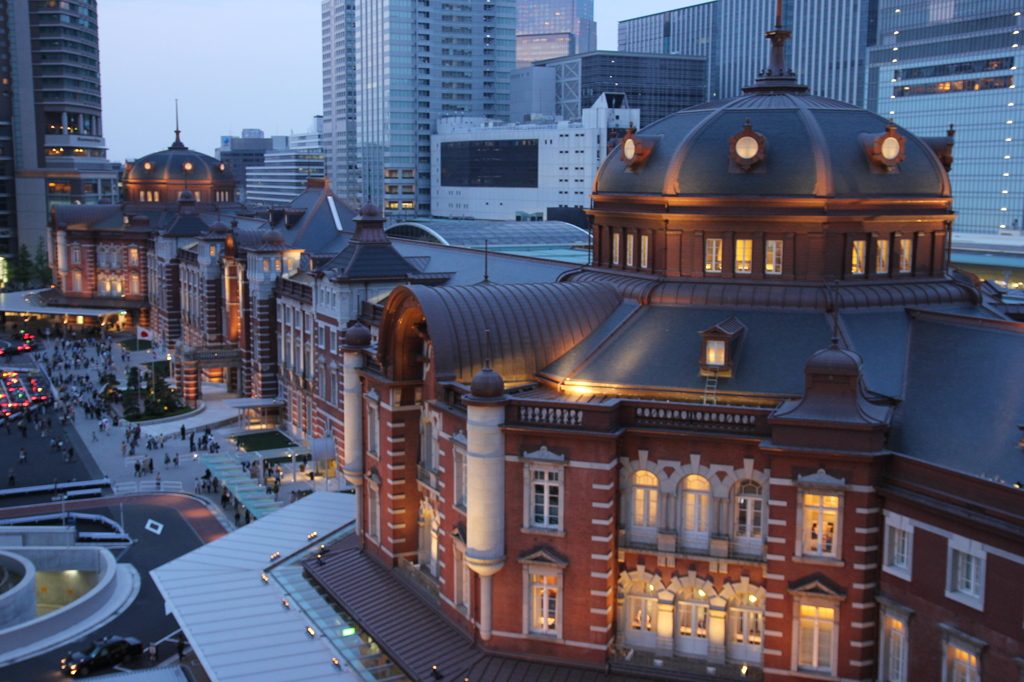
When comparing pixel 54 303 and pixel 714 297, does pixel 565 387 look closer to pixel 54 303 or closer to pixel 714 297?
pixel 714 297

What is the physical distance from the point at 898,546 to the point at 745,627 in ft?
21.1

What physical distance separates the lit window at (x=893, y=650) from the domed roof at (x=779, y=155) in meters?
17.1

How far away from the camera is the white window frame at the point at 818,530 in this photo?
36.3 m

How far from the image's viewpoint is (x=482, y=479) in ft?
131

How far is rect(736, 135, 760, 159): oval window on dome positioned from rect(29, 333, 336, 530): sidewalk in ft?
129

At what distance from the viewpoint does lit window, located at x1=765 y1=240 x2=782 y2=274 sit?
45.0 metres

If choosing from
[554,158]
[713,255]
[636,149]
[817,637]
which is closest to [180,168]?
[554,158]

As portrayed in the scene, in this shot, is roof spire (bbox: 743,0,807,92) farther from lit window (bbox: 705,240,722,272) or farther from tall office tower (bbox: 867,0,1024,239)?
tall office tower (bbox: 867,0,1024,239)

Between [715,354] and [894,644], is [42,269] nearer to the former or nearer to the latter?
[715,354]

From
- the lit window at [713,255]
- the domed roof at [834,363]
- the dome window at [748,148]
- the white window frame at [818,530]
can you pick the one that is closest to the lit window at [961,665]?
the white window frame at [818,530]

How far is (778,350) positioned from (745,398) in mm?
3091

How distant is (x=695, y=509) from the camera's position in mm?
39344

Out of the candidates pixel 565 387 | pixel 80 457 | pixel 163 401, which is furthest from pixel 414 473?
pixel 163 401

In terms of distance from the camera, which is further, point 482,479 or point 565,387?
point 565,387
